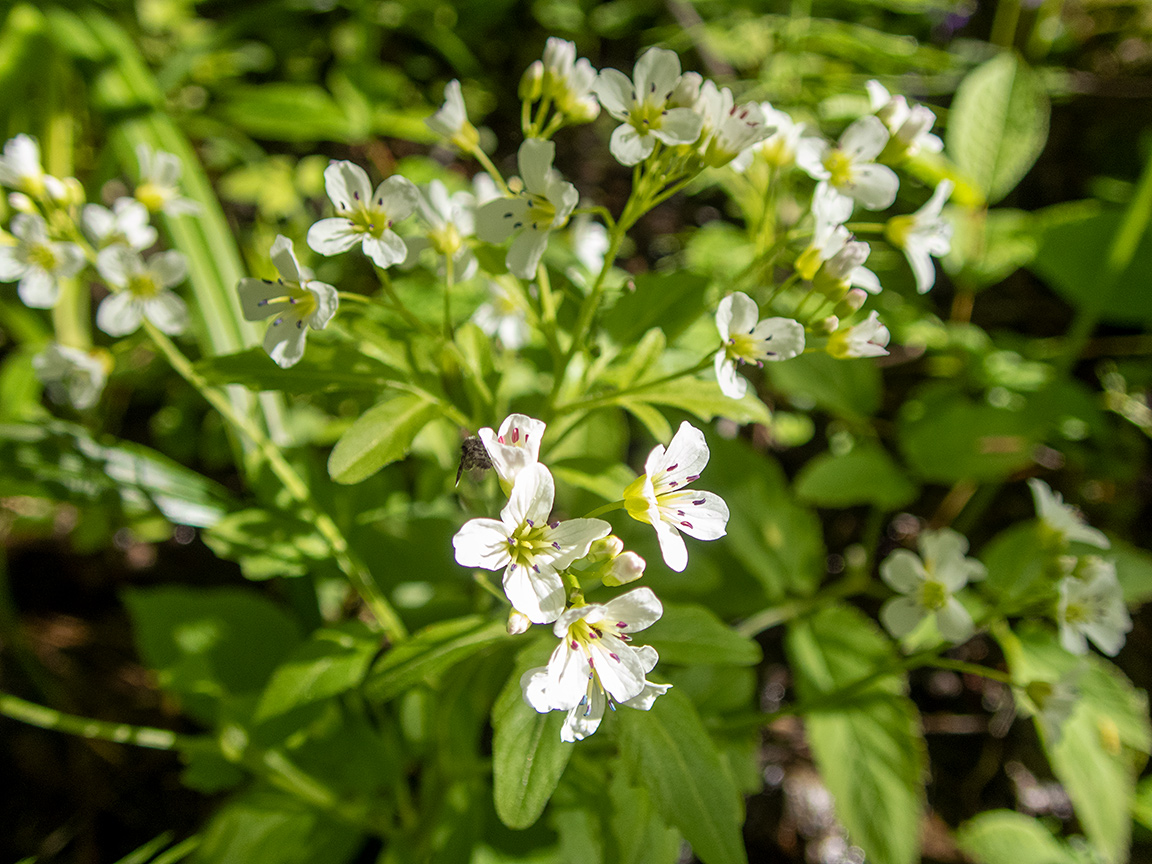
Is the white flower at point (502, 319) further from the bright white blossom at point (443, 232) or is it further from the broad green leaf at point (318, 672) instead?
the broad green leaf at point (318, 672)

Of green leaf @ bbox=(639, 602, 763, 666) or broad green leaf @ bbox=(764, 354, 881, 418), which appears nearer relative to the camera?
green leaf @ bbox=(639, 602, 763, 666)

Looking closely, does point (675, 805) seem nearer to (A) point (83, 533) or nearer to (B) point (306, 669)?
(B) point (306, 669)

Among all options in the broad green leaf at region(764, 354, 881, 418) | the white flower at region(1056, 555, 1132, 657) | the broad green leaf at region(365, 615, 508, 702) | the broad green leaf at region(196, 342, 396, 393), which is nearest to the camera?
the broad green leaf at region(365, 615, 508, 702)

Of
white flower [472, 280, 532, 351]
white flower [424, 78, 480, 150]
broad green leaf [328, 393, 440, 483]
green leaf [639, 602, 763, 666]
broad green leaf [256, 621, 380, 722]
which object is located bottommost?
green leaf [639, 602, 763, 666]

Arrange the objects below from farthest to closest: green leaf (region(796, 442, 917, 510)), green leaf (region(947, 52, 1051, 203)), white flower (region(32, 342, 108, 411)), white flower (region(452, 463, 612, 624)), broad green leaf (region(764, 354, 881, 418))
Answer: green leaf (region(947, 52, 1051, 203)) < broad green leaf (region(764, 354, 881, 418)) < green leaf (region(796, 442, 917, 510)) < white flower (region(32, 342, 108, 411)) < white flower (region(452, 463, 612, 624))

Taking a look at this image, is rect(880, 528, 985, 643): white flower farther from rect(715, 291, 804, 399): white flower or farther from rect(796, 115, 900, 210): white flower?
rect(796, 115, 900, 210): white flower

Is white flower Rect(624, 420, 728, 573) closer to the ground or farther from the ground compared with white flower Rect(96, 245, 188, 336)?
closer to the ground

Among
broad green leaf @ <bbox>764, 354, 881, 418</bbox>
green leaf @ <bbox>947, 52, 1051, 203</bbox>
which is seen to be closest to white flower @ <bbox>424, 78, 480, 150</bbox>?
broad green leaf @ <bbox>764, 354, 881, 418</bbox>
